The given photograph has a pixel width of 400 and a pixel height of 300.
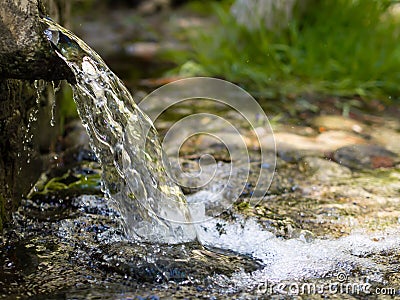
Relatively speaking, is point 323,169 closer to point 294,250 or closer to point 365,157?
point 365,157

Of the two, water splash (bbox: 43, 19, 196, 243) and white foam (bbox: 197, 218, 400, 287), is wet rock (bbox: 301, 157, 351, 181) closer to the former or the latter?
white foam (bbox: 197, 218, 400, 287)

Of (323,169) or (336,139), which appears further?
(336,139)

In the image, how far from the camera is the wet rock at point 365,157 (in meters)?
2.92

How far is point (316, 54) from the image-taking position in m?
4.13

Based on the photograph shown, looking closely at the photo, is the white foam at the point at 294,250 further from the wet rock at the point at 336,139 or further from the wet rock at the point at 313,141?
the wet rock at the point at 336,139

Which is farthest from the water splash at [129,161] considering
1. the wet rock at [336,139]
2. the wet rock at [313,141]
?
the wet rock at [336,139]

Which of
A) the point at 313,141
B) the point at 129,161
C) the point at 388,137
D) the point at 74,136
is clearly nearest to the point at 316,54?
the point at 388,137

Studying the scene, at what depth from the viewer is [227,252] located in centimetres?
200

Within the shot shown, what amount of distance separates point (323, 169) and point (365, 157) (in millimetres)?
300

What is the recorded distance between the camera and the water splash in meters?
2.07

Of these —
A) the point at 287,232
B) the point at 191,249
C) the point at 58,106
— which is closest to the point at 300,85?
the point at 58,106

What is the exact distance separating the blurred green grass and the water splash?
1.78m

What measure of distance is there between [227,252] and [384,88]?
2410mm

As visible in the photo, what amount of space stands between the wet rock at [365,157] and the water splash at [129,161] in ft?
3.45
